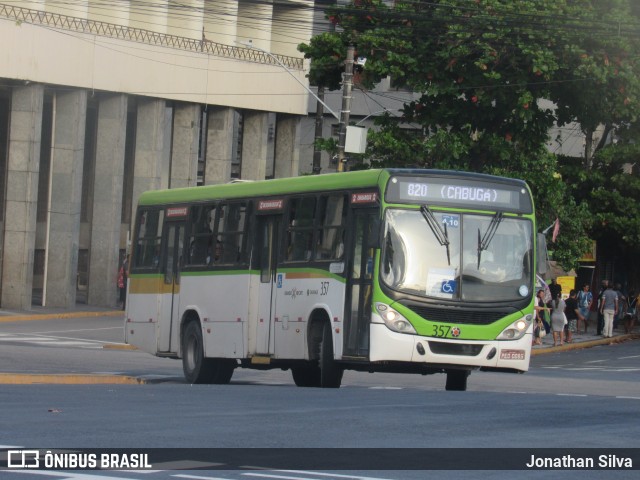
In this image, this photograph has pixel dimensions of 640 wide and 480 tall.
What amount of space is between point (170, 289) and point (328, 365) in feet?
17.5

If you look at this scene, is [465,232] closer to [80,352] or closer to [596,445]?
[596,445]

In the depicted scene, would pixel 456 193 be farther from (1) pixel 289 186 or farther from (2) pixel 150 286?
(2) pixel 150 286

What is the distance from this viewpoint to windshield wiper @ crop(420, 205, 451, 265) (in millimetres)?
20016

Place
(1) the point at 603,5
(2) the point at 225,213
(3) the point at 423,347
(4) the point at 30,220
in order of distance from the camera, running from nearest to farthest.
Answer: (3) the point at 423,347
(2) the point at 225,213
(1) the point at 603,5
(4) the point at 30,220

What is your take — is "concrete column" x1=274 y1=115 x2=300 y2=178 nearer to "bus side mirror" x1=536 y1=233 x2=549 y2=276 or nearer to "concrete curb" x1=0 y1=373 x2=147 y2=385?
"concrete curb" x1=0 y1=373 x2=147 y2=385

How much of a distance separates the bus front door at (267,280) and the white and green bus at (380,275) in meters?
0.02

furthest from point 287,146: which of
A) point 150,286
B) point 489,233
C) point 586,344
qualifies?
point 489,233

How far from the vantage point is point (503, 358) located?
800 inches

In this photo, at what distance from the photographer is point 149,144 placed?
54.4 meters

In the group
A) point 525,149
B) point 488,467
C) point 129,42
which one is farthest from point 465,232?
point 129,42

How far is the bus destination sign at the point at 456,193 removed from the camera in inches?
795

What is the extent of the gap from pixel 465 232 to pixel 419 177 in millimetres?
959

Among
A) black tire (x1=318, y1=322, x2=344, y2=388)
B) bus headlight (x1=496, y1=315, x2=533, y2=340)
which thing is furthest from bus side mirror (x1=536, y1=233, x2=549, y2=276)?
black tire (x1=318, y1=322, x2=344, y2=388)

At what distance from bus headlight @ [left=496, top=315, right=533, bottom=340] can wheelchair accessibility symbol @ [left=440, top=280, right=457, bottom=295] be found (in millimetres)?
947
